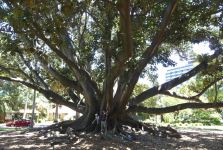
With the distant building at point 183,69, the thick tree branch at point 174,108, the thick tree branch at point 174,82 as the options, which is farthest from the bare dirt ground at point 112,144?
the distant building at point 183,69

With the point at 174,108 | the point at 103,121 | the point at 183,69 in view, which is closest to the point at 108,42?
the point at 103,121

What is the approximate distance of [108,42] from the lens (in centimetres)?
1128

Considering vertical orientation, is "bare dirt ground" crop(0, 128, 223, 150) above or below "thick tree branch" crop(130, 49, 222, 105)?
below

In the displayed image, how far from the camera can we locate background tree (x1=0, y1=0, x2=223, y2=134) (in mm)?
8812

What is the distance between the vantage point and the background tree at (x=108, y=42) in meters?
8.81

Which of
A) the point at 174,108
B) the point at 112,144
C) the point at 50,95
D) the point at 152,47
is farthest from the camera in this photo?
the point at 50,95

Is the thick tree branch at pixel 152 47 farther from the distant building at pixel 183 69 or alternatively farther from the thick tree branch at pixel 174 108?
the distant building at pixel 183 69

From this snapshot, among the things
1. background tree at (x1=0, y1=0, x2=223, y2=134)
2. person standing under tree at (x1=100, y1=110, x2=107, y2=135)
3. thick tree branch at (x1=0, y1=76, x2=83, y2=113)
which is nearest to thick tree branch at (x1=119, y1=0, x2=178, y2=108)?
background tree at (x1=0, y1=0, x2=223, y2=134)

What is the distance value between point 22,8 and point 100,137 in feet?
19.6

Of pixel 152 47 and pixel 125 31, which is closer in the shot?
pixel 125 31

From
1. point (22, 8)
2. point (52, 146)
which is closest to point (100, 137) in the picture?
point (52, 146)

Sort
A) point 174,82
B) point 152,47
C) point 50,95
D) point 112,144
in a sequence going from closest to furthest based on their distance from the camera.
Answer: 1. point 112,144
2. point 152,47
3. point 174,82
4. point 50,95

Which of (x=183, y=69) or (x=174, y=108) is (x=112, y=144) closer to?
(x=174, y=108)

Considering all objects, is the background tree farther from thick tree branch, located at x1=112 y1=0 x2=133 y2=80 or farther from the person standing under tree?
the person standing under tree
